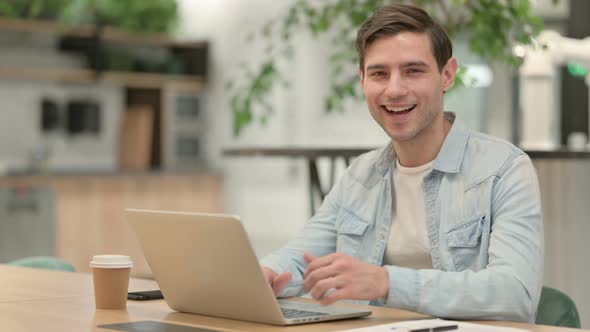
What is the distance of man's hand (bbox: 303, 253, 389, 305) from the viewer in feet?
5.65

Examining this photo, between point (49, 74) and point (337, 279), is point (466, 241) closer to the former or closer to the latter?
point (337, 279)

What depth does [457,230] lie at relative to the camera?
2.10m

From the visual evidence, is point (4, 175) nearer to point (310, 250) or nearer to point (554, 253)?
point (554, 253)

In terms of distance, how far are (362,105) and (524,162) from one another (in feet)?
17.5

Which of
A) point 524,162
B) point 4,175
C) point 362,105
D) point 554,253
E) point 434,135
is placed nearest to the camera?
point 524,162

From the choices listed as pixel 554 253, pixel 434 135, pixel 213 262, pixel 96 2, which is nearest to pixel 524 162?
pixel 434 135

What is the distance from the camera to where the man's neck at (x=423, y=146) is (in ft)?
7.29

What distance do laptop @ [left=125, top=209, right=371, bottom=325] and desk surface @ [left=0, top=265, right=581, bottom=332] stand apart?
0.02 m

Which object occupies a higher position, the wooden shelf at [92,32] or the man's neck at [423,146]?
the wooden shelf at [92,32]

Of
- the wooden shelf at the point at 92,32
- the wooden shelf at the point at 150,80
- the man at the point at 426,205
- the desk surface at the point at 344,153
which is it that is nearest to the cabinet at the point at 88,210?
the wooden shelf at the point at 150,80

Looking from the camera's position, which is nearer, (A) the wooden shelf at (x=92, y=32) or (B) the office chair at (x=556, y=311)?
(B) the office chair at (x=556, y=311)

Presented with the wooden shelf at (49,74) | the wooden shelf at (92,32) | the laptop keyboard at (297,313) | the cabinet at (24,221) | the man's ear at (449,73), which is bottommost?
the cabinet at (24,221)

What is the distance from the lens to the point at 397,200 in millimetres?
2258

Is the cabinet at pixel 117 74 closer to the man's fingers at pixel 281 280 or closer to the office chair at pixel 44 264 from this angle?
the office chair at pixel 44 264
